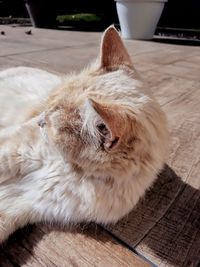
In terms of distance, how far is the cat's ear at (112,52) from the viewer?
1.39 m

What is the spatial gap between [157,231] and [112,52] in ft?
2.51

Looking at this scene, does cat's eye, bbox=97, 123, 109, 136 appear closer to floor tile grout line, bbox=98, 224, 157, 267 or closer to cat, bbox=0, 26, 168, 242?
cat, bbox=0, 26, 168, 242

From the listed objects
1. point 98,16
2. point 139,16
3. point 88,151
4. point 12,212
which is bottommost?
point 98,16

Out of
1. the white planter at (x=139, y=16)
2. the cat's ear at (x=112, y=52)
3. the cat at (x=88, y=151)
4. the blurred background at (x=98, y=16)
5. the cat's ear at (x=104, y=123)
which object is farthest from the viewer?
the blurred background at (x=98, y=16)

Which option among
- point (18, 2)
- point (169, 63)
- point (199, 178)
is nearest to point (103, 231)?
point (199, 178)

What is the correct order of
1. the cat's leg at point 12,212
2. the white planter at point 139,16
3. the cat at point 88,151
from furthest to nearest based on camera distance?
the white planter at point 139,16 < the cat's leg at point 12,212 < the cat at point 88,151

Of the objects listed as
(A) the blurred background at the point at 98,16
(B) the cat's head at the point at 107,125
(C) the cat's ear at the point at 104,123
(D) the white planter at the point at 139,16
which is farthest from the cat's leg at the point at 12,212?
(A) the blurred background at the point at 98,16

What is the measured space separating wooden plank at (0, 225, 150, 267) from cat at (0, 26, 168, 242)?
50 mm

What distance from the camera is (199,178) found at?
1537 mm

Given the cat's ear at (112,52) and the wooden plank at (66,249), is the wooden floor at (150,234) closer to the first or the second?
the wooden plank at (66,249)

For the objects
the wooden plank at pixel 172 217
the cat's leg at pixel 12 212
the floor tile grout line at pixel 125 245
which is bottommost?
the wooden plank at pixel 172 217

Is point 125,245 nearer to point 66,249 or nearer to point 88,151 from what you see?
point 66,249

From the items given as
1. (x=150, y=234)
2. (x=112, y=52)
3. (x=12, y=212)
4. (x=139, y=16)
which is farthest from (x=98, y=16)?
(x=150, y=234)

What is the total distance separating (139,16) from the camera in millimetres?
5152
